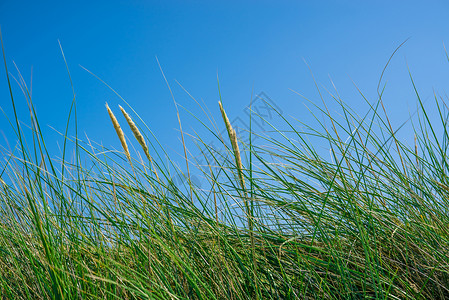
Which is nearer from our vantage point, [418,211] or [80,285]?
[80,285]

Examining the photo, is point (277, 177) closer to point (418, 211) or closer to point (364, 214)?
point (364, 214)

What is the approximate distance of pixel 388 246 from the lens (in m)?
1.26

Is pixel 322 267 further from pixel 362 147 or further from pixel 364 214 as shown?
pixel 362 147

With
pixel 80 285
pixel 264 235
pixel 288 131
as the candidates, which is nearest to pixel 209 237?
Result: pixel 264 235

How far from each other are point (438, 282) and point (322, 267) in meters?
0.33

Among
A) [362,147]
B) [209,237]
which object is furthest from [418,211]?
[209,237]

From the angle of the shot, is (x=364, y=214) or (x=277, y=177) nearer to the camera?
(x=364, y=214)

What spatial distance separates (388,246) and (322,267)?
0.79 ft

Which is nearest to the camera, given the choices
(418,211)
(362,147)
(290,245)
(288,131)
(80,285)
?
(80,285)

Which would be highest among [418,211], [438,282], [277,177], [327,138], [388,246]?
[327,138]

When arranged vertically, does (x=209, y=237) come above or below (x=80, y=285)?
above

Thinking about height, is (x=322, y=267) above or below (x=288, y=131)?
below

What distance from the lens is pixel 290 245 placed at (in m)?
1.21

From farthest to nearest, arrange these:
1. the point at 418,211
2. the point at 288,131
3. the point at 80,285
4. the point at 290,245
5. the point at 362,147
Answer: the point at 288,131 → the point at 362,147 → the point at 418,211 → the point at 290,245 → the point at 80,285
